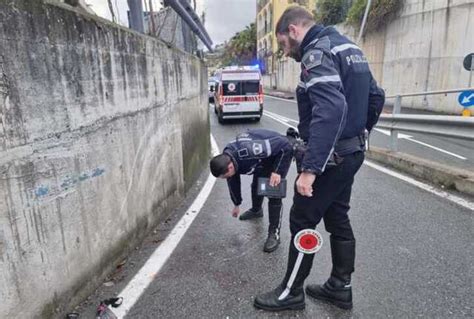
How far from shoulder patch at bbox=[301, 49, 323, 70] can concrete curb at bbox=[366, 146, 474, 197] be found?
3572mm

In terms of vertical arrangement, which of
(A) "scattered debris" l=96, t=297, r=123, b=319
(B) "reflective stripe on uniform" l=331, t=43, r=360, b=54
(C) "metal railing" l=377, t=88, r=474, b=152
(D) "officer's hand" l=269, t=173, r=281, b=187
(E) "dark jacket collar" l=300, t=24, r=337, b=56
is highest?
(E) "dark jacket collar" l=300, t=24, r=337, b=56

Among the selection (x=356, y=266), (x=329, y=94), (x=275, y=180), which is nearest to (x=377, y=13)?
(x=275, y=180)

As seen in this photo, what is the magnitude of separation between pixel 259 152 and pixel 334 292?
56.2 inches

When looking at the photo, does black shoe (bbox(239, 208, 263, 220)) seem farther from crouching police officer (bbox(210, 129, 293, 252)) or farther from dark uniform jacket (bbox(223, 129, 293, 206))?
dark uniform jacket (bbox(223, 129, 293, 206))

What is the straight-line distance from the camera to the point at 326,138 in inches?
84.1

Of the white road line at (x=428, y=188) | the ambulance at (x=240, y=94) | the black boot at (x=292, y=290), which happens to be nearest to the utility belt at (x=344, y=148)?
the black boot at (x=292, y=290)

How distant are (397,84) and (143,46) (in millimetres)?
17959

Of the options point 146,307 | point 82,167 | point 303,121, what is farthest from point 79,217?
point 303,121

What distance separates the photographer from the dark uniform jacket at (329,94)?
6.98 ft

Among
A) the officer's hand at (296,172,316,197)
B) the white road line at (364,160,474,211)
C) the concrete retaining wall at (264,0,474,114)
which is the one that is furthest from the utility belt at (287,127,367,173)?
the concrete retaining wall at (264,0,474,114)

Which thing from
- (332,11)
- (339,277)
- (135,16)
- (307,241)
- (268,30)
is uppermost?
(268,30)

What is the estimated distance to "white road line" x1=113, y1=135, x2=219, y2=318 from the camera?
2683mm

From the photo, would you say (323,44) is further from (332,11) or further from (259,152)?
(332,11)

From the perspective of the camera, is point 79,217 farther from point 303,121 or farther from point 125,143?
point 303,121
